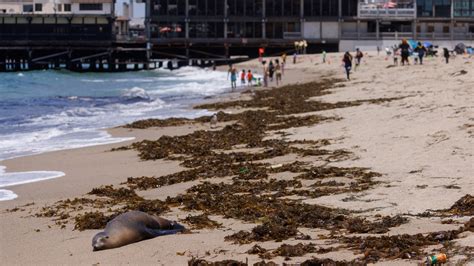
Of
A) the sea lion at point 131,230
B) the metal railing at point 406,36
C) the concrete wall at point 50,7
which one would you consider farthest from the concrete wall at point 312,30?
the sea lion at point 131,230

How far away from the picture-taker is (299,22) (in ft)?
257

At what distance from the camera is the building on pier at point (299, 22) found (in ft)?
253

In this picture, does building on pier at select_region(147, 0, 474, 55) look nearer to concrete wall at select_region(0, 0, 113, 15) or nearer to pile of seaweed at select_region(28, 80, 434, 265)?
concrete wall at select_region(0, 0, 113, 15)

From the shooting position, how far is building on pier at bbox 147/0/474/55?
77.0 m

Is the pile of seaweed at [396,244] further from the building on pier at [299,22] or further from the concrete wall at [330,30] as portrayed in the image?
the concrete wall at [330,30]

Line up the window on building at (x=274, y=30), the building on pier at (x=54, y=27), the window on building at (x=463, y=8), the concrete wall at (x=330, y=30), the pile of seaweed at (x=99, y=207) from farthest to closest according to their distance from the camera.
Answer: the window on building at (x=463, y=8)
the window on building at (x=274, y=30)
the concrete wall at (x=330, y=30)
the building on pier at (x=54, y=27)
the pile of seaweed at (x=99, y=207)

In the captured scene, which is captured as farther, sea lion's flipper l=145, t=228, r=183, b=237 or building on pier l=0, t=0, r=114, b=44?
building on pier l=0, t=0, r=114, b=44

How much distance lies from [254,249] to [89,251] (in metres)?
1.70

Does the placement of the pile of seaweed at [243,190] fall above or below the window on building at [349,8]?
below

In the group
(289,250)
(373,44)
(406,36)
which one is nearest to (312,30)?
(373,44)

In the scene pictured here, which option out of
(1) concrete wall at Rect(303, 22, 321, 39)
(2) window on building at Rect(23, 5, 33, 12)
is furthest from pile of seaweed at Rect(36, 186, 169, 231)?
(2) window on building at Rect(23, 5, 33, 12)

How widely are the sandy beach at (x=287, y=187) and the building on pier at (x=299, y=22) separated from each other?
56363 mm

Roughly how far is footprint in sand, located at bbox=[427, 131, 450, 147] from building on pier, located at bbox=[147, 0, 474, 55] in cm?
6315

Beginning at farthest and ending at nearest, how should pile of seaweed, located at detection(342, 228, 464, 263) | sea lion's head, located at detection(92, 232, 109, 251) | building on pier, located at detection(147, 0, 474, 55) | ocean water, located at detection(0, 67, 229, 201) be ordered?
building on pier, located at detection(147, 0, 474, 55)
ocean water, located at detection(0, 67, 229, 201)
sea lion's head, located at detection(92, 232, 109, 251)
pile of seaweed, located at detection(342, 228, 464, 263)
